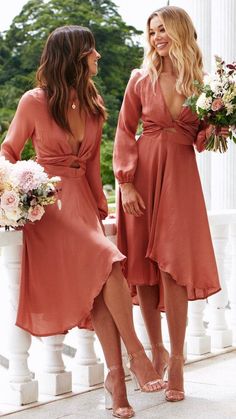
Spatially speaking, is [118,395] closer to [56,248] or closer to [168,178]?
[56,248]

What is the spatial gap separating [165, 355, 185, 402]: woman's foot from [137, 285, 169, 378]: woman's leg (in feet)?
0.53

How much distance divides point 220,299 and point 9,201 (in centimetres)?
195

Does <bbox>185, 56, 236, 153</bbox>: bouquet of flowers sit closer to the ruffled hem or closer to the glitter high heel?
the ruffled hem

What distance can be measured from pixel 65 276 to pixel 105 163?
14476mm

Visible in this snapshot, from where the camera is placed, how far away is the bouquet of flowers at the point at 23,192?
4.07 m

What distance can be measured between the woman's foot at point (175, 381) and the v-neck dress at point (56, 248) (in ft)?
1.62

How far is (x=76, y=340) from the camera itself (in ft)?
16.4

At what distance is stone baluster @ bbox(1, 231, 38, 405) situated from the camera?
442 centimetres

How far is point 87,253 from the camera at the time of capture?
14.0ft

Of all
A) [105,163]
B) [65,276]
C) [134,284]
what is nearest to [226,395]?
[134,284]

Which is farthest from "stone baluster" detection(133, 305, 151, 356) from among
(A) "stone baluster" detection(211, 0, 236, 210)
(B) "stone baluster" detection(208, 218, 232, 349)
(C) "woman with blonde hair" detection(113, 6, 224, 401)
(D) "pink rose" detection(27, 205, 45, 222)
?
(A) "stone baluster" detection(211, 0, 236, 210)

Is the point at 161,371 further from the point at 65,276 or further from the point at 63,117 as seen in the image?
the point at 63,117

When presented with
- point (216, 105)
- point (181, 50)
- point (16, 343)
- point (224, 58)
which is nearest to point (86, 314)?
point (16, 343)

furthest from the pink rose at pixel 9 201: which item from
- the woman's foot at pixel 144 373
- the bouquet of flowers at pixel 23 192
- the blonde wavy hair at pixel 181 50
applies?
the blonde wavy hair at pixel 181 50
